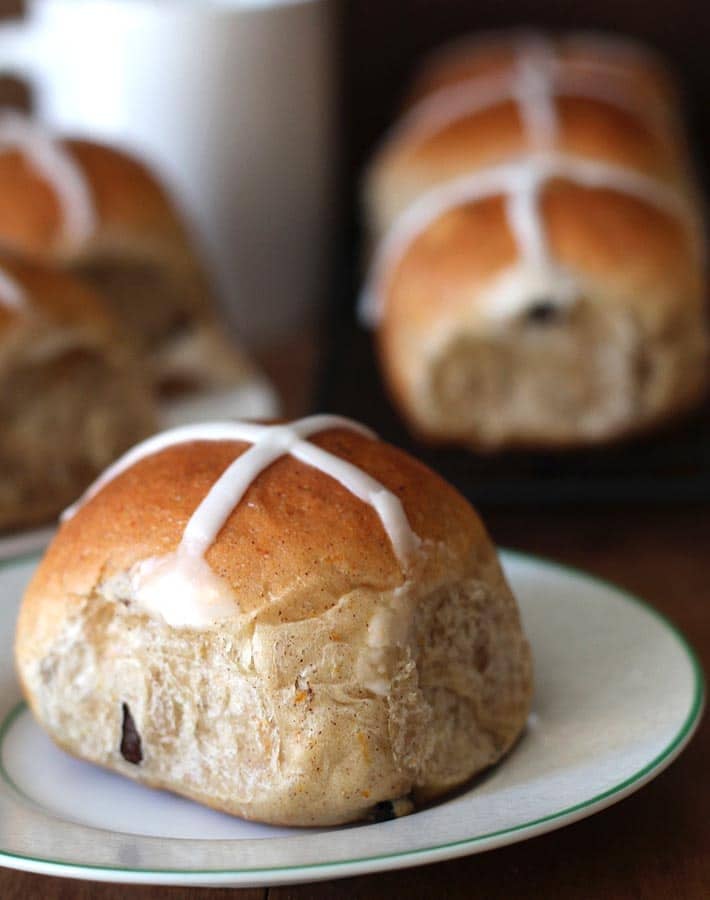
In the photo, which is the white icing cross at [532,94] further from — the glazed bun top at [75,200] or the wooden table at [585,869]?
the wooden table at [585,869]

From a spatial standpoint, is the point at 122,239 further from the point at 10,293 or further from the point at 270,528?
the point at 270,528

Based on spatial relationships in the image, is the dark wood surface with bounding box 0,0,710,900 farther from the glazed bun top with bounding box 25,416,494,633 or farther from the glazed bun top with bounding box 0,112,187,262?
the glazed bun top with bounding box 0,112,187,262

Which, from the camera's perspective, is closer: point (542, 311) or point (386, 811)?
point (386, 811)

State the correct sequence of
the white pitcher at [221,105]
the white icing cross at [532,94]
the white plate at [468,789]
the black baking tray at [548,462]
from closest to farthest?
the white plate at [468,789]
the black baking tray at [548,462]
the white pitcher at [221,105]
the white icing cross at [532,94]

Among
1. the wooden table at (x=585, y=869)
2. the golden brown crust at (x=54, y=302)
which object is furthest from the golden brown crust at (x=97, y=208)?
the wooden table at (x=585, y=869)

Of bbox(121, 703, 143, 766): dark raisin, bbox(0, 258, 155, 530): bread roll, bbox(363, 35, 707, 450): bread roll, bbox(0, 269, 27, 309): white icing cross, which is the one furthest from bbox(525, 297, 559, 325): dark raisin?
bbox(121, 703, 143, 766): dark raisin

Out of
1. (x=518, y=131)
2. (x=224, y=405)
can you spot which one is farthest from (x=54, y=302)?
(x=518, y=131)

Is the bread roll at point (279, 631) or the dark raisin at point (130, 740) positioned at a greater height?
the bread roll at point (279, 631)
